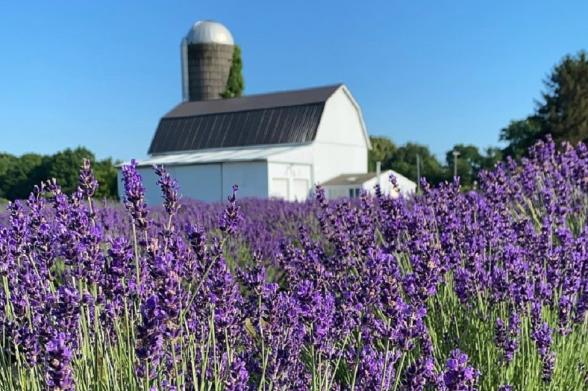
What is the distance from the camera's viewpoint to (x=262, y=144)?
105 ft

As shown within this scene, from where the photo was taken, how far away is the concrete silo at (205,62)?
137ft

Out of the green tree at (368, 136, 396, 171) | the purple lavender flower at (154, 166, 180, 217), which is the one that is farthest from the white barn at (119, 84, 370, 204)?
the green tree at (368, 136, 396, 171)

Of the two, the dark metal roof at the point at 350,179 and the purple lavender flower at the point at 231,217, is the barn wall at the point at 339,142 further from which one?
the purple lavender flower at the point at 231,217

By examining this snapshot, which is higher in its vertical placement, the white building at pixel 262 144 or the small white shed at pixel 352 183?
the white building at pixel 262 144

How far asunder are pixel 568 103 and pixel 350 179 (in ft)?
40.0

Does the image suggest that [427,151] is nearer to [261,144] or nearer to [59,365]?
[261,144]

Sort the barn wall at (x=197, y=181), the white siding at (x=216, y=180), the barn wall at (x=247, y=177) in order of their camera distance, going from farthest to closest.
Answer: the barn wall at (x=197, y=181)
the white siding at (x=216, y=180)
the barn wall at (x=247, y=177)

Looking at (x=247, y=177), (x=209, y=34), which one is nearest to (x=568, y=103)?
(x=247, y=177)

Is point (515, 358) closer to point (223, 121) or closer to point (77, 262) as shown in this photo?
point (77, 262)

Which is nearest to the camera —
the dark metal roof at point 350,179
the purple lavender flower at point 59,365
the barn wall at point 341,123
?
the purple lavender flower at point 59,365

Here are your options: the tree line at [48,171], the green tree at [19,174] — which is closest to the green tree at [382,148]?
the tree line at [48,171]

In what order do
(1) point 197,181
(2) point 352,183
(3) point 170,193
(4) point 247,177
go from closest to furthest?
(3) point 170,193
(4) point 247,177
(1) point 197,181
(2) point 352,183

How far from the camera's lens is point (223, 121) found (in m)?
33.8

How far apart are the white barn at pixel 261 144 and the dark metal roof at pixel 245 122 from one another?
1.7 inches
